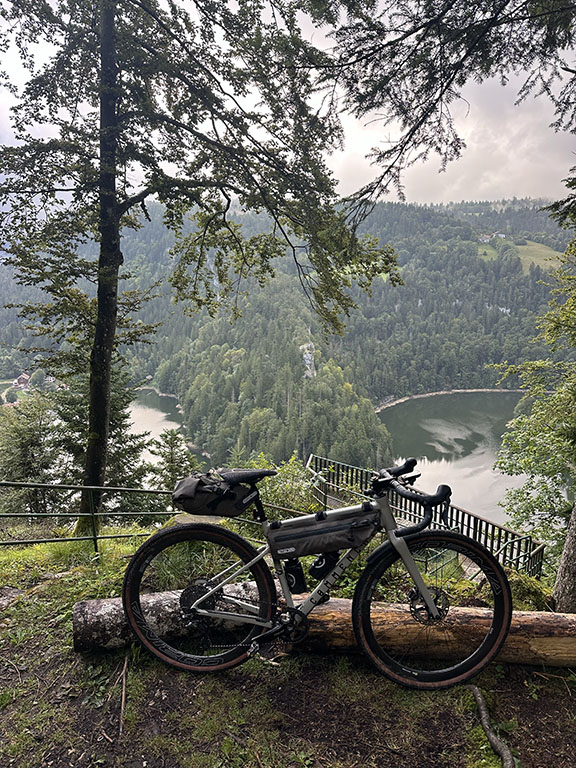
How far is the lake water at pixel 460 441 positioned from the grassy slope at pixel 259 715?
2777 cm

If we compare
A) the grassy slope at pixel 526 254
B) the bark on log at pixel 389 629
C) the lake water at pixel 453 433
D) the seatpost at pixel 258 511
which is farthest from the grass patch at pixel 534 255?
the seatpost at pixel 258 511

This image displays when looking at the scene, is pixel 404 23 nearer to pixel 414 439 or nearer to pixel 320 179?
pixel 320 179

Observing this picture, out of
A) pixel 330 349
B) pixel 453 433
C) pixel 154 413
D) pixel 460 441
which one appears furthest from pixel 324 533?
pixel 330 349

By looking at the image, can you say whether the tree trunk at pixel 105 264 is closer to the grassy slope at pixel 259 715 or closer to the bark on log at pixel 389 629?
the bark on log at pixel 389 629

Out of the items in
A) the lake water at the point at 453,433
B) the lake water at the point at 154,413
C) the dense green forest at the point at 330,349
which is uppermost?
the dense green forest at the point at 330,349

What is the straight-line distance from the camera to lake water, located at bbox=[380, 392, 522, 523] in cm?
4647

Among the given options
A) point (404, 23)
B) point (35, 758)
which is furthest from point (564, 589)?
point (404, 23)

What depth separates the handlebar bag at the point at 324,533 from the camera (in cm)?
231

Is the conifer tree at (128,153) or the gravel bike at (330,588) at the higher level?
the conifer tree at (128,153)

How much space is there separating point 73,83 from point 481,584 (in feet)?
28.2

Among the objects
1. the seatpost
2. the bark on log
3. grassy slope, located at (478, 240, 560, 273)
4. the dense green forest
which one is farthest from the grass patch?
the seatpost

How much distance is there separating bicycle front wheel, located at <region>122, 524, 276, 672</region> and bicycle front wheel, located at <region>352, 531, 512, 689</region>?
2.03 feet

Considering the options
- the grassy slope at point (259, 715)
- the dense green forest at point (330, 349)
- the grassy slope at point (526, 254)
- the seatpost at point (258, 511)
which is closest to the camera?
the grassy slope at point (259, 715)

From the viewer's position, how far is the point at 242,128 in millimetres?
6332
